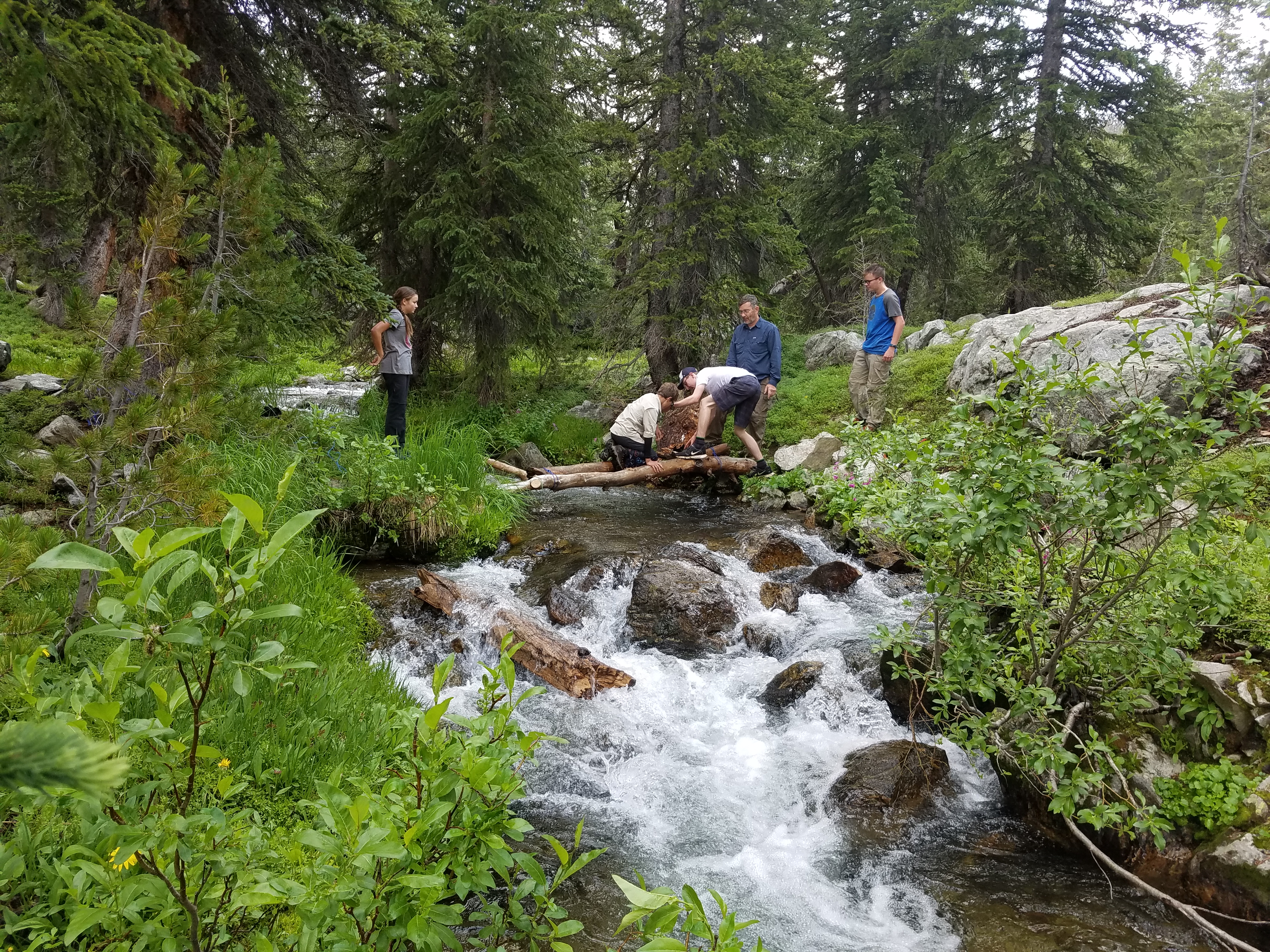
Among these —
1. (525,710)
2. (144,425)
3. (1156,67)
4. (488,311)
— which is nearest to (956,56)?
(1156,67)

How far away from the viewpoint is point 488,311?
1208 centimetres

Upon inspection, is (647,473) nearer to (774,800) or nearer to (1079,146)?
(774,800)

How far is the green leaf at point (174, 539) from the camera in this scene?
129 centimetres

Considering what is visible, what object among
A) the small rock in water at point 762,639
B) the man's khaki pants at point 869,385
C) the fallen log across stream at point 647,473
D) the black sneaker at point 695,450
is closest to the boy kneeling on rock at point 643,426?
the fallen log across stream at point 647,473

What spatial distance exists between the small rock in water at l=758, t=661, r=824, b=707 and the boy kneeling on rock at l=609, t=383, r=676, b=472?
5.57 meters

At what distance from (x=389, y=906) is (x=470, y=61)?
12.1 m

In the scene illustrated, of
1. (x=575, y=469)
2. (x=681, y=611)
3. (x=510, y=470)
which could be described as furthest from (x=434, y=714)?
(x=575, y=469)

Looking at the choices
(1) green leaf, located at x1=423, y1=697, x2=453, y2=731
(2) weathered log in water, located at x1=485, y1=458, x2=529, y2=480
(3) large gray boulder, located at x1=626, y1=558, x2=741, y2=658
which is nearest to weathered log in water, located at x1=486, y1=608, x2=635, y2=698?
(3) large gray boulder, located at x1=626, y1=558, x2=741, y2=658

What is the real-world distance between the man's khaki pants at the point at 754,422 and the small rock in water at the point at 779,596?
4.25m

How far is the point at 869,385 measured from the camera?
10312mm

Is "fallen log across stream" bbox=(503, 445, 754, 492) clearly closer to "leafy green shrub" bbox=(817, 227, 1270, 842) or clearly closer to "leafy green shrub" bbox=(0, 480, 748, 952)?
"leafy green shrub" bbox=(817, 227, 1270, 842)

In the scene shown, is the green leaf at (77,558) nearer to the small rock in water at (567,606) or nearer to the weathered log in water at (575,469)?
the small rock in water at (567,606)

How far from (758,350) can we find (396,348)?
5.11m

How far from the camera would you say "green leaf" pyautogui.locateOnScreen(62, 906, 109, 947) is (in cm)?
153
